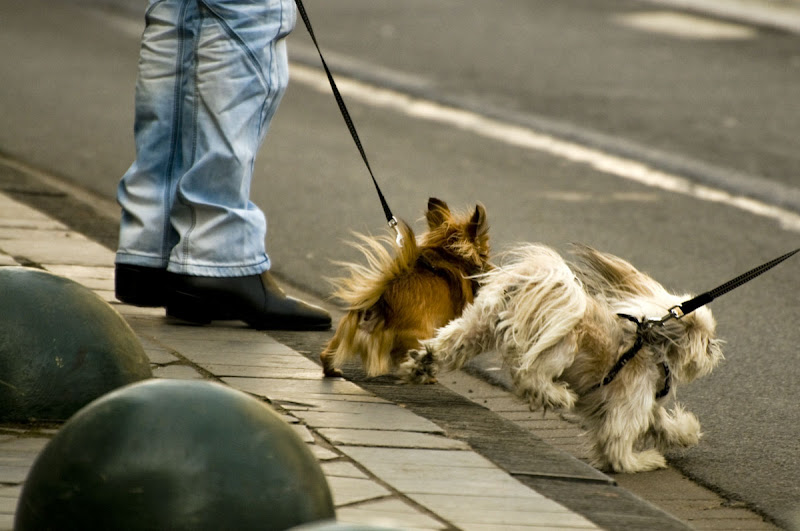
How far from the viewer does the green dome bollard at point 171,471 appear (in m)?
2.88

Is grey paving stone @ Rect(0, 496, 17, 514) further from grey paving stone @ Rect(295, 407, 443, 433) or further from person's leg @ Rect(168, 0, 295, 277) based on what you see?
person's leg @ Rect(168, 0, 295, 277)

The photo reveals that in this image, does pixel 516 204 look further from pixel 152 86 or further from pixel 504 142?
pixel 152 86

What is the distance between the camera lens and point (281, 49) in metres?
5.69

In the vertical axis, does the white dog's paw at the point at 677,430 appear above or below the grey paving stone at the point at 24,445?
above

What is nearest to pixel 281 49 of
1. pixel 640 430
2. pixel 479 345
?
pixel 479 345

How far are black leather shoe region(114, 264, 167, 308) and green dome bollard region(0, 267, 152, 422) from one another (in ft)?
4.69

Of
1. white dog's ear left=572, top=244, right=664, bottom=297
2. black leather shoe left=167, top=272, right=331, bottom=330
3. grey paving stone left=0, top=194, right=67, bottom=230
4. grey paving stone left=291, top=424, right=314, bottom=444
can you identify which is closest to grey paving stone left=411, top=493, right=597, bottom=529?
grey paving stone left=291, top=424, right=314, bottom=444

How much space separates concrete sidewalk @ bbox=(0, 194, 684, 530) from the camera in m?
3.62

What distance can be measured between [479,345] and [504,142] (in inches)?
257

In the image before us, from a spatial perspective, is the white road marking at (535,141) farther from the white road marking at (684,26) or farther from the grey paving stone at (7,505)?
the grey paving stone at (7,505)

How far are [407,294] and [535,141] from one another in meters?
6.43

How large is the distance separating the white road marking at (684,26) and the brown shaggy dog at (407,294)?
1261 centimetres

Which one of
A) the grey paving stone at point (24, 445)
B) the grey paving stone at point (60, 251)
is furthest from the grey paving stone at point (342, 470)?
the grey paving stone at point (60, 251)

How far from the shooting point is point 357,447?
4152 millimetres
